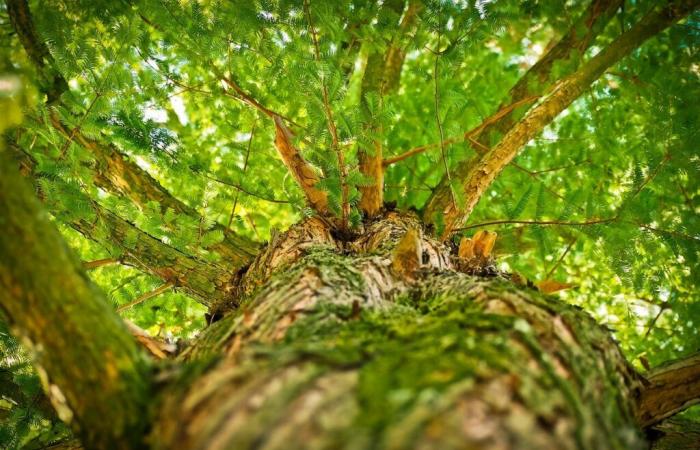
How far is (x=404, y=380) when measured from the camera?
2.46ft

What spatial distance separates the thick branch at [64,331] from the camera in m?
0.83

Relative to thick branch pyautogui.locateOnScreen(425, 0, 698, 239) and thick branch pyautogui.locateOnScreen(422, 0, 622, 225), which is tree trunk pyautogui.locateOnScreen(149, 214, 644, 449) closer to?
thick branch pyautogui.locateOnScreen(425, 0, 698, 239)

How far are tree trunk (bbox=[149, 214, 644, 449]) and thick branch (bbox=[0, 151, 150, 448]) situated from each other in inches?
3.0

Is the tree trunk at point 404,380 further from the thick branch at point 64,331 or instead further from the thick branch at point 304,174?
the thick branch at point 304,174

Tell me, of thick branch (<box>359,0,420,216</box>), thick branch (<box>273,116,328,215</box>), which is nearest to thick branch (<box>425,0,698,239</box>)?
thick branch (<box>359,0,420,216</box>)

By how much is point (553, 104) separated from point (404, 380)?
2756 mm

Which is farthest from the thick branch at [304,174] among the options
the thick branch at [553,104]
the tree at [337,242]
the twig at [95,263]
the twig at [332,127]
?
the twig at [95,263]

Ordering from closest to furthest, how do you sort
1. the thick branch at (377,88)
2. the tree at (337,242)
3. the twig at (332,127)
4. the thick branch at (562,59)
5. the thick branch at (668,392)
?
the tree at (337,242) < the thick branch at (668,392) < the twig at (332,127) < the thick branch at (377,88) < the thick branch at (562,59)

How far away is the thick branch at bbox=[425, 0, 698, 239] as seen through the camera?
2.78 metres

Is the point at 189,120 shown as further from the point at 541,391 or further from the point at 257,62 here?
the point at 541,391

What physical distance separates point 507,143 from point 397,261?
4.78ft

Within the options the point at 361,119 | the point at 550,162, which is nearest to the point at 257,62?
the point at 361,119

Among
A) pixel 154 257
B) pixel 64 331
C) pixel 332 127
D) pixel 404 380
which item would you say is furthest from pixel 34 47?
pixel 404 380

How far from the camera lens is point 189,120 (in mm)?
5488
